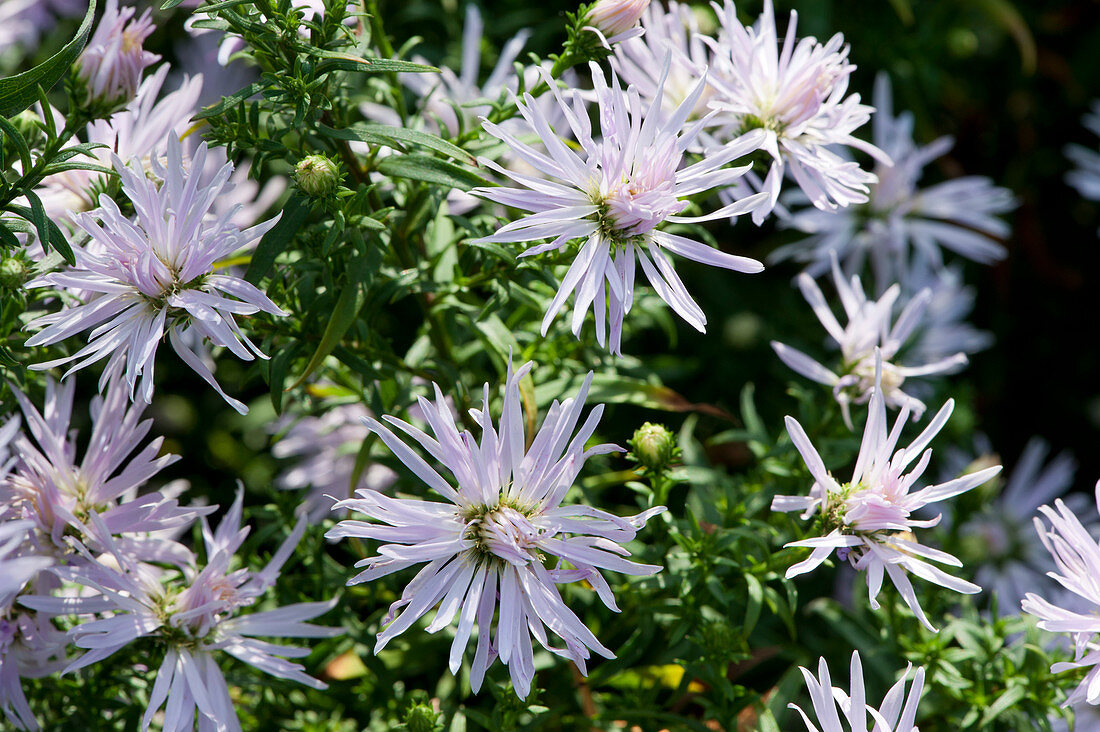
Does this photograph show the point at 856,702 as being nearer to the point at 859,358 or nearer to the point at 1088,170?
the point at 859,358

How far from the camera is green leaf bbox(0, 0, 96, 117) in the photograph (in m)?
0.80

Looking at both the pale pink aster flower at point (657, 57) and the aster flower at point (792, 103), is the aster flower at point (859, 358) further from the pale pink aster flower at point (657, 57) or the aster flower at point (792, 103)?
the pale pink aster flower at point (657, 57)

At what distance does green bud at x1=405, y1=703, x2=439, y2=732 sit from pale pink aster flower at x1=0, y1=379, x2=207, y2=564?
0.90ft

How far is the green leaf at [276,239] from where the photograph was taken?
2.72ft

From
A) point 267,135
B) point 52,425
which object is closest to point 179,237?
point 267,135

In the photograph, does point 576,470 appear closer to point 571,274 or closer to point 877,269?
point 571,274

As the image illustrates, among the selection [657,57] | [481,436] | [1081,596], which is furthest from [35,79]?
[1081,596]

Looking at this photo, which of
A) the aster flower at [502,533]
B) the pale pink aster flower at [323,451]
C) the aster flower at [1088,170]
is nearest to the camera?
the aster flower at [502,533]

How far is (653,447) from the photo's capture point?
0.90 meters

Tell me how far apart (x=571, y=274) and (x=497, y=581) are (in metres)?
0.28

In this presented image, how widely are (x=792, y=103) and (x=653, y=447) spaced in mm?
386

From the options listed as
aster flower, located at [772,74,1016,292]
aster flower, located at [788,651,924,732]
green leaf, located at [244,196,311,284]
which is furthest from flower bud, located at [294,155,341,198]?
aster flower, located at [772,74,1016,292]

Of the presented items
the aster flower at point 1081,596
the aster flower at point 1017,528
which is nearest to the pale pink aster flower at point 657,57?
the aster flower at point 1081,596

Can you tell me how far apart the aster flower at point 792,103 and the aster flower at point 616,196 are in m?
0.14
